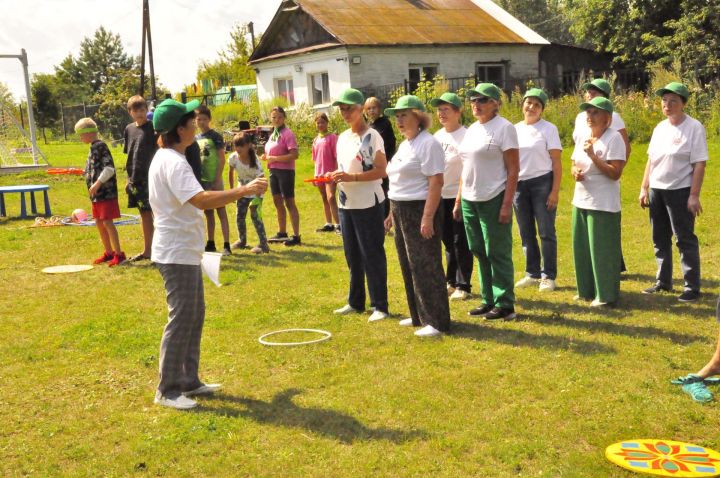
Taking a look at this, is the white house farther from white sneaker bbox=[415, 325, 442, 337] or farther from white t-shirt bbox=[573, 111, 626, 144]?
white sneaker bbox=[415, 325, 442, 337]

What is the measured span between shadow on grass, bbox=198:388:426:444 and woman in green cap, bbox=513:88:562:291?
3.73 m

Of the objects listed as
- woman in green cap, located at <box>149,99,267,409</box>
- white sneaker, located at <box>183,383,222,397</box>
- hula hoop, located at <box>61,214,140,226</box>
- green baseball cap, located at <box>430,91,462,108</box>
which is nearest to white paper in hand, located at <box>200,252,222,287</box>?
woman in green cap, located at <box>149,99,267,409</box>

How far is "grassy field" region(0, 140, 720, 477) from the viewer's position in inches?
180

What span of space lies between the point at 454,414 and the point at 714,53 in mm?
27361

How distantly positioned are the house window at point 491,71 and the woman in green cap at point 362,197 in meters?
25.8

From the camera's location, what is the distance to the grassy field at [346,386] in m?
4.57

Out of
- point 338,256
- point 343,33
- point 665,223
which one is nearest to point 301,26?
point 343,33

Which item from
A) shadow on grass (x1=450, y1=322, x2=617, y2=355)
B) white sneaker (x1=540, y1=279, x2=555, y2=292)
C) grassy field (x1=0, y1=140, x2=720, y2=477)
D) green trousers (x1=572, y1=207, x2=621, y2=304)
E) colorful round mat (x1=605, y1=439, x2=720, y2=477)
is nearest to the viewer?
colorful round mat (x1=605, y1=439, x2=720, y2=477)

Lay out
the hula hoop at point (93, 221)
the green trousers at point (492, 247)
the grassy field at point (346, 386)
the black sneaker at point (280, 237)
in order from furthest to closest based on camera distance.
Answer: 1. the hula hoop at point (93, 221)
2. the black sneaker at point (280, 237)
3. the green trousers at point (492, 247)
4. the grassy field at point (346, 386)

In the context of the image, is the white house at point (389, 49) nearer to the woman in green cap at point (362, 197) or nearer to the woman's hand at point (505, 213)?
the woman in green cap at point (362, 197)

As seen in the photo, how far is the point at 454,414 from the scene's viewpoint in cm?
507

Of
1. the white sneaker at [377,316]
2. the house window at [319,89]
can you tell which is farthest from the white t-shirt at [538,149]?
the house window at [319,89]

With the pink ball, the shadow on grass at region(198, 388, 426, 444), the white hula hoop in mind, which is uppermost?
the pink ball

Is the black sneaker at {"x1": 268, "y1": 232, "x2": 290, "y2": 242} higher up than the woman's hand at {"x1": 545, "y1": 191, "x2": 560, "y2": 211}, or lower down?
lower down
